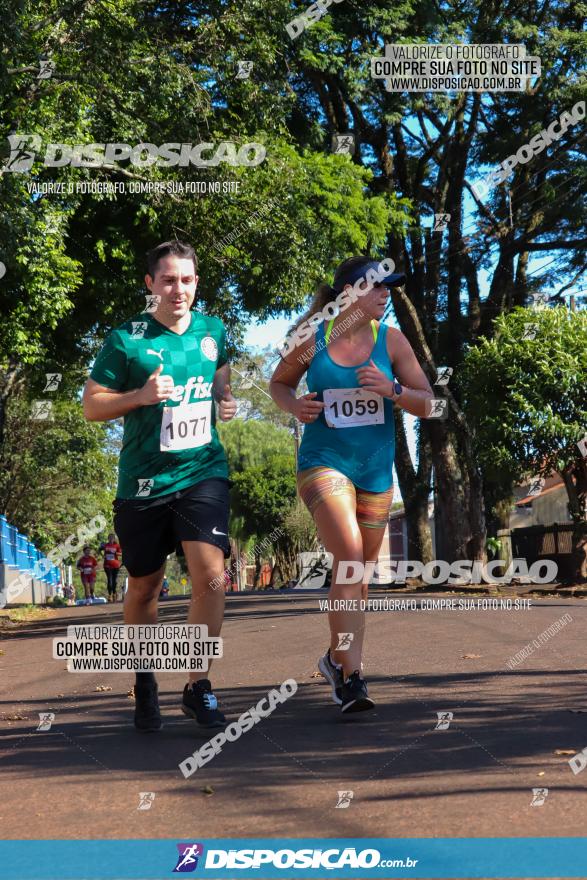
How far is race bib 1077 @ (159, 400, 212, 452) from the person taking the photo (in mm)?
5406

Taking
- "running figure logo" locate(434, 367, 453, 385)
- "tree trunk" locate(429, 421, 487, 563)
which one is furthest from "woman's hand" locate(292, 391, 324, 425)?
"tree trunk" locate(429, 421, 487, 563)

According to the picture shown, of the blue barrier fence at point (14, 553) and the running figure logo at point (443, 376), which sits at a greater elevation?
the running figure logo at point (443, 376)

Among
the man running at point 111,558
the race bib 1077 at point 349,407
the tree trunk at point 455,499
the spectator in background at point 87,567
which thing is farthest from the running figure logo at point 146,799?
the spectator in background at point 87,567

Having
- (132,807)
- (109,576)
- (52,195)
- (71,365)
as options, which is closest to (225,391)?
(132,807)

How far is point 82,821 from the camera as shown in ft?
12.6

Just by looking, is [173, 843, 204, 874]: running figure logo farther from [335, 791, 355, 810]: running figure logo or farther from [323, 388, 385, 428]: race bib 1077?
[323, 388, 385, 428]: race bib 1077

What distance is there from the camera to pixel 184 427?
543 cm

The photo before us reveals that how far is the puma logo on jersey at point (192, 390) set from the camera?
5.43m

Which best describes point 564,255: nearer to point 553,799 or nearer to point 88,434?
point 88,434

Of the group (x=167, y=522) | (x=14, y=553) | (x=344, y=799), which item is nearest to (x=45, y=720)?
(x=167, y=522)

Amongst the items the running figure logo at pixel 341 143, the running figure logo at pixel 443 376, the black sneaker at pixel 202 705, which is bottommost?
the black sneaker at pixel 202 705

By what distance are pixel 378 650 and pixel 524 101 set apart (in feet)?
55.0

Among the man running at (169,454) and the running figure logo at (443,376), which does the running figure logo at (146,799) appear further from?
the running figure logo at (443,376)

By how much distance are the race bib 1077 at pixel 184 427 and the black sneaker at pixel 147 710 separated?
1.08m
